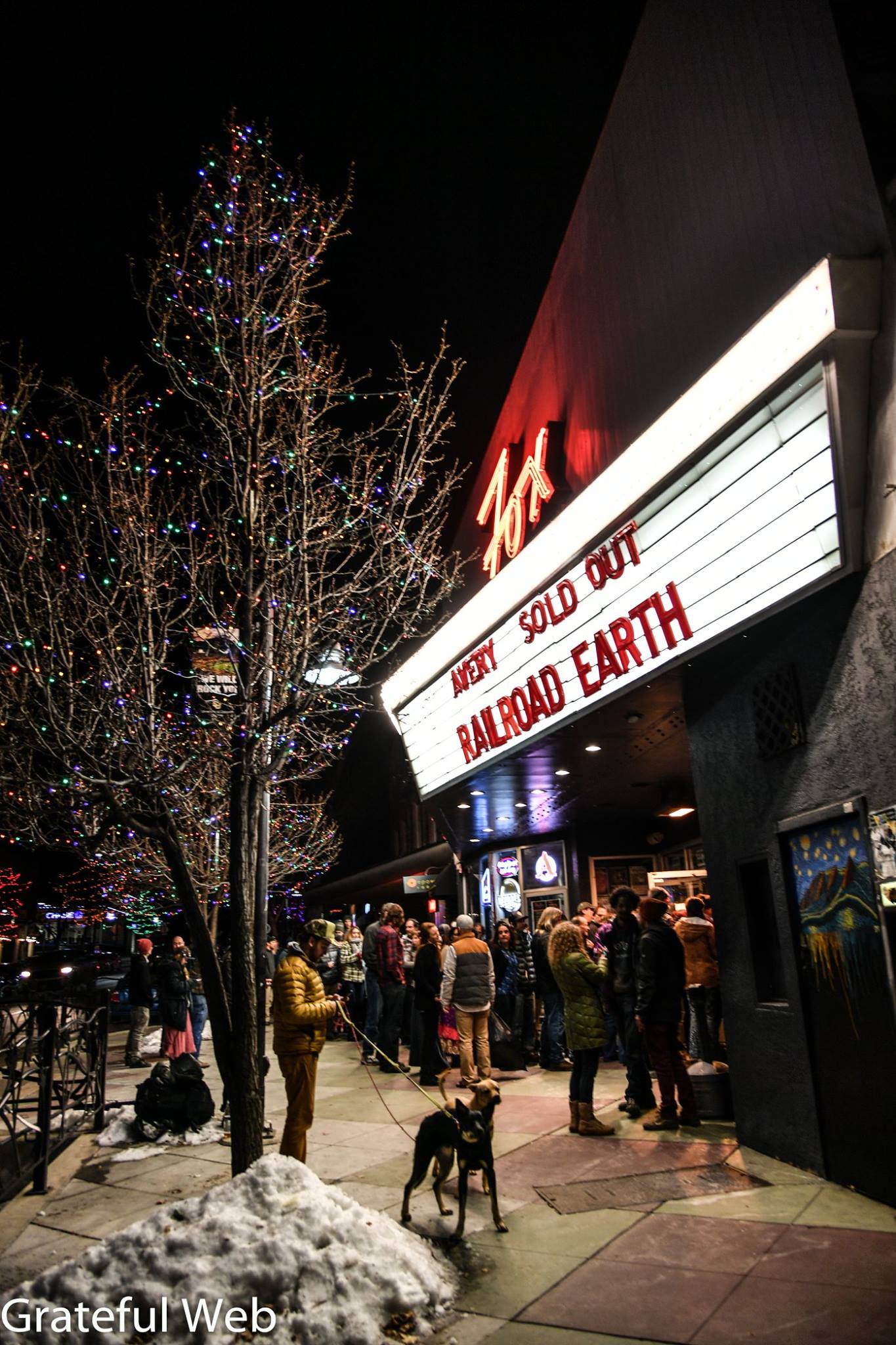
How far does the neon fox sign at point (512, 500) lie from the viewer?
1049 centimetres

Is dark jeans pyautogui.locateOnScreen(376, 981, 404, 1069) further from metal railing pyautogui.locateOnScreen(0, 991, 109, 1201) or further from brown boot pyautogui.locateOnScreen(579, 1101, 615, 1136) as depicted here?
brown boot pyautogui.locateOnScreen(579, 1101, 615, 1136)

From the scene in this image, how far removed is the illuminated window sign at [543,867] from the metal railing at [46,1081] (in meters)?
9.03

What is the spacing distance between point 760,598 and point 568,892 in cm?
1121

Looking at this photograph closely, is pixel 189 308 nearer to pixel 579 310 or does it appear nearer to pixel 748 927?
pixel 579 310

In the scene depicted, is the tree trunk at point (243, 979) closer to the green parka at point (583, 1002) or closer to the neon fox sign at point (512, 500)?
the green parka at point (583, 1002)

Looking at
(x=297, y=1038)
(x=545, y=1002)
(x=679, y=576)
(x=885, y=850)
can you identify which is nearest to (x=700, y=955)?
(x=545, y=1002)

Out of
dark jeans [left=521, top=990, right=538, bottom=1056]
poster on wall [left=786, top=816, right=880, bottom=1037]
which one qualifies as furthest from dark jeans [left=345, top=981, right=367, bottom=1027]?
poster on wall [left=786, top=816, right=880, bottom=1037]

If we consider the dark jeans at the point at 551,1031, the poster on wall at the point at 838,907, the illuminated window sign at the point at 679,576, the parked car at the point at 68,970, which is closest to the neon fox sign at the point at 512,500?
the illuminated window sign at the point at 679,576

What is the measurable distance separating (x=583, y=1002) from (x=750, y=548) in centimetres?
431

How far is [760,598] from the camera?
5.79 metres

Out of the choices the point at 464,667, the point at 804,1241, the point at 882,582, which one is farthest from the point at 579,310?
the point at 804,1241

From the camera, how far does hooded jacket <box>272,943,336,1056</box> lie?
6.23 metres

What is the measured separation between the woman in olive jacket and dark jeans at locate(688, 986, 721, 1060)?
1.48 meters

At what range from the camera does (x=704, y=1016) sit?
855cm
